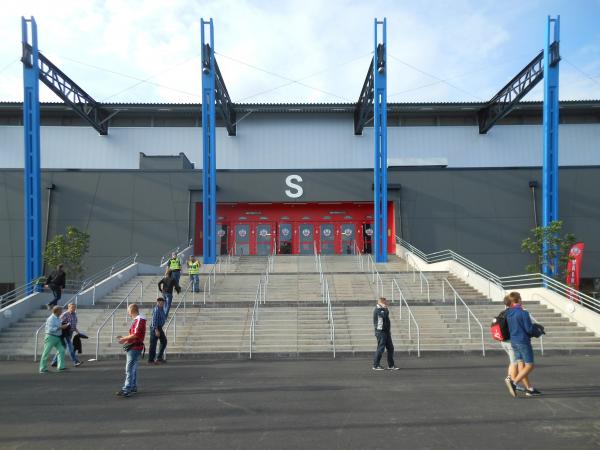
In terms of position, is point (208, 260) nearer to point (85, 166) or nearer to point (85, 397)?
point (85, 166)

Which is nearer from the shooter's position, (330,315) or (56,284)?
(330,315)

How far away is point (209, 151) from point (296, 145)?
32.7ft

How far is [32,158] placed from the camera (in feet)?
77.9

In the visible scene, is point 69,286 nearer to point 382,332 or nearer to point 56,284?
point 56,284

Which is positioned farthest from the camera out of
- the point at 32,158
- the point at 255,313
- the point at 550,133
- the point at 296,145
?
the point at 296,145

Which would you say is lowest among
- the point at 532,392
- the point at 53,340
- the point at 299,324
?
the point at 299,324

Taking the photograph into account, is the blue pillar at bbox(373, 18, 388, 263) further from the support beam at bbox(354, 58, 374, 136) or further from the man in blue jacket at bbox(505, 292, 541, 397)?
the man in blue jacket at bbox(505, 292, 541, 397)

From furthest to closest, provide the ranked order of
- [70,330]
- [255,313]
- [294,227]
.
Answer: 1. [294,227]
2. [255,313]
3. [70,330]

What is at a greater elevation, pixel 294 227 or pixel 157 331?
pixel 294 227

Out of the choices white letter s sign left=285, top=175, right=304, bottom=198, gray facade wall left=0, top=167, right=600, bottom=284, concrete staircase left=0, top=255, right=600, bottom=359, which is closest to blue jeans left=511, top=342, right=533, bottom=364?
concrete staircase left=0, top=255, right=600, bottom=359

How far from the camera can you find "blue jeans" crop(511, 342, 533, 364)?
25.8 feet

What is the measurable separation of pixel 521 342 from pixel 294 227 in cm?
2527

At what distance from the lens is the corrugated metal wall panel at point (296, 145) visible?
122ft

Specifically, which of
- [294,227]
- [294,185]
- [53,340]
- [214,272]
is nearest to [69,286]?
[214,272]
